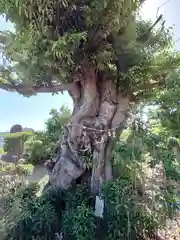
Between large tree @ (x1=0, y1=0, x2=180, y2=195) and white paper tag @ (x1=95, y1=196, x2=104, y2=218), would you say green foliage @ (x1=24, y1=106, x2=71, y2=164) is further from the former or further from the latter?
white paper tag @ (x1=95, y1=196, x2=104, y2=218)

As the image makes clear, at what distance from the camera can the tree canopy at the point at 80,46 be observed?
2854 mm

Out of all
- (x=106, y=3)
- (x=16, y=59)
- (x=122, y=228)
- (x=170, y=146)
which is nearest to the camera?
(x=106, y=3)

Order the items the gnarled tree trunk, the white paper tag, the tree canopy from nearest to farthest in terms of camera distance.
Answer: the tree canopy
the white paper tag
the gnarled tree trunk

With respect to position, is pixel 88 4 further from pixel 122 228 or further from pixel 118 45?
pixel 122 228

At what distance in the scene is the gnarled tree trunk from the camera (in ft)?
11.6

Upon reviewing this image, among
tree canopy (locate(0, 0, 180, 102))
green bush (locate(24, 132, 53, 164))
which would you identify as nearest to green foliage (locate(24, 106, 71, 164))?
green bush (locate(24, 132, 53, 164))

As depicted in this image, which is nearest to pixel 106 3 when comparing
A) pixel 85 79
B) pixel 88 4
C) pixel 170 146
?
pixel 88 4

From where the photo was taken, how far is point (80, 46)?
316 cm

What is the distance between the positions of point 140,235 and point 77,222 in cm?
85

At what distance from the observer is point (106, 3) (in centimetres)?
273

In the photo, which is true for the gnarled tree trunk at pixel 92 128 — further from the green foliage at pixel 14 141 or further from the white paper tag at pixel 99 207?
the green foliage at pixel 14 141

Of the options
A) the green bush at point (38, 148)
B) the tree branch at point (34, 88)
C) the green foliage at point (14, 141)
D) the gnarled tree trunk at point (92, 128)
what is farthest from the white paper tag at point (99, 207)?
the green foliage at point (14, 141)

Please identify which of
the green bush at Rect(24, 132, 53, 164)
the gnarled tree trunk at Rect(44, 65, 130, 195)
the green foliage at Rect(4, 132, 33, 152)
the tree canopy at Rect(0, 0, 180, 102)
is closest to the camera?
the tree canopy at Rect(0, 0, 180, 102)

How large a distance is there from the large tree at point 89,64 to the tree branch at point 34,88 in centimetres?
1
